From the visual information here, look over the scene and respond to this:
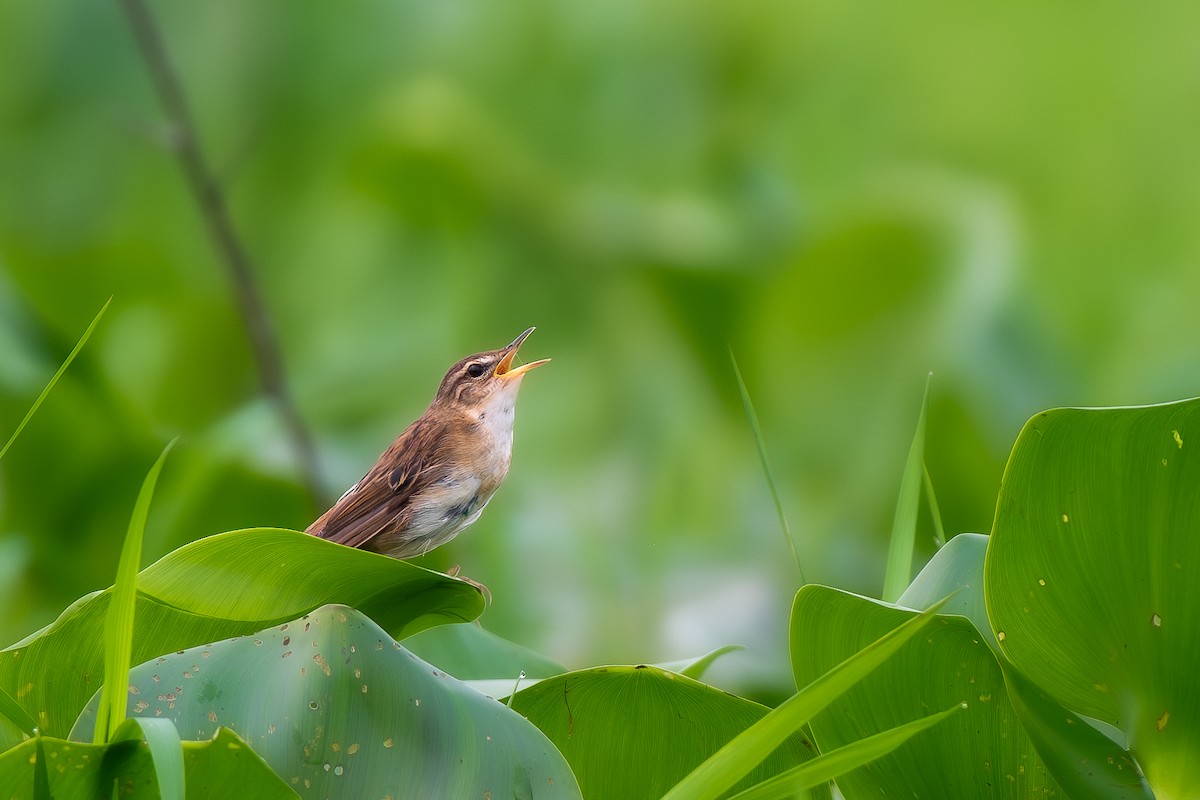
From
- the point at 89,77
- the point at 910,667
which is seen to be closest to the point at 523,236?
the point at 89,77

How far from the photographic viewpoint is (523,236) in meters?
2.92

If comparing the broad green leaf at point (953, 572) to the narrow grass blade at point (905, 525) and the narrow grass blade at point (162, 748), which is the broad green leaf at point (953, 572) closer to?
the narrow grass blade at point (905, 525)

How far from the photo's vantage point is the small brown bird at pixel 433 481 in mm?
1463

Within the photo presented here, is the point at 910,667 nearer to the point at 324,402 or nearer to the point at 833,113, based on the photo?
the point at 324,402

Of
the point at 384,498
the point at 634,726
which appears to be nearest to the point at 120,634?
the point at 634,726

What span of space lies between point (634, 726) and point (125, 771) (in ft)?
1.00

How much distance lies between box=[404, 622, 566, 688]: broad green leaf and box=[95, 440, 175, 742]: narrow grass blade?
536 mm

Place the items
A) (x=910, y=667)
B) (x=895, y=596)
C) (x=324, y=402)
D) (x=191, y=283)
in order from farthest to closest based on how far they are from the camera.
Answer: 1. (x=191, y=283)
2. (x=324, y=402)
3. (x=895, y=596)
4. (x=910, y=667)

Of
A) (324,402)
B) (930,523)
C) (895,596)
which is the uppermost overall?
(895,596)

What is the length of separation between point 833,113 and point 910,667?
2.76m

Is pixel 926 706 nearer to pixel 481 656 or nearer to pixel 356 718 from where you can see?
pixel 356 718

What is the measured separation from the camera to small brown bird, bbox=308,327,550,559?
1.46 meters

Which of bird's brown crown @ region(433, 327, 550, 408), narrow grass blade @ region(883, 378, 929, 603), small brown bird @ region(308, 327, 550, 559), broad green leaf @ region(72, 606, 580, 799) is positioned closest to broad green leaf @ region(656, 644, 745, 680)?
narrow grass blade @ region(883, 378, 929, 603)

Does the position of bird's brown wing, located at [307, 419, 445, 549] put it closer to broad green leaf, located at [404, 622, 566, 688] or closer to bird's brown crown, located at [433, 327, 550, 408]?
bird's brown crown, located at [433, 327, 550, 408]
